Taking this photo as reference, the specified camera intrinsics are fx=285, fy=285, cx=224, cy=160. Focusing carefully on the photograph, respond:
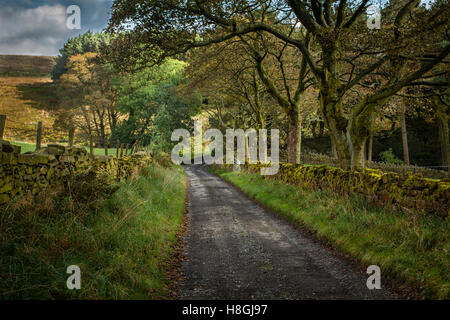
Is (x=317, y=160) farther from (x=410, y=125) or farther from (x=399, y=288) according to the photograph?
(x=399, y=288)

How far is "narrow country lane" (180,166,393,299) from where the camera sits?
469 centimetres

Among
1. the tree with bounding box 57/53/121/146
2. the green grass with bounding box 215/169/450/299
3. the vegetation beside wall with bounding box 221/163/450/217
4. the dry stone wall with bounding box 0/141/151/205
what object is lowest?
the green grass with bounding box 215/169/450/299

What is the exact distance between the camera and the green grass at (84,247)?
380cm

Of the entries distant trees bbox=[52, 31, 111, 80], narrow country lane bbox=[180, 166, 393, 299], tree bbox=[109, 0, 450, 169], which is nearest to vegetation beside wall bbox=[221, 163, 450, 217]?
tree bbox=[109, 0, 450, 169]

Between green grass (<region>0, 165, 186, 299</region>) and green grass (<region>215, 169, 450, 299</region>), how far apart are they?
397cm

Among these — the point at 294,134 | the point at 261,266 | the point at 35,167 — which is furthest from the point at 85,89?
the point at 261,266

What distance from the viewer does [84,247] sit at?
486 cm

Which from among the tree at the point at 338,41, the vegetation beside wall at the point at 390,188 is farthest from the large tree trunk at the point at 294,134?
the vegetation beside wall at the point at 390,188

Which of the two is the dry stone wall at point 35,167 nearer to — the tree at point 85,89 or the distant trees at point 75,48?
the tree at point 85,89

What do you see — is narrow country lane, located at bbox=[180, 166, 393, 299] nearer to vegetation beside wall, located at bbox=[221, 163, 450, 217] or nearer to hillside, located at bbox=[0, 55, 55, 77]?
vegetation beside wall, located at bbox=[221, 163, 450, 217]

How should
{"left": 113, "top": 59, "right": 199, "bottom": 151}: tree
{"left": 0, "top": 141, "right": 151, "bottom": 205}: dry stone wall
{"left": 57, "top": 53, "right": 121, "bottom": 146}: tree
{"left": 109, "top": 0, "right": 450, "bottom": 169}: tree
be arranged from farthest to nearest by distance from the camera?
{"left": 57, "top": 53, "right": 121, "bottom": 146}: tree < {"left": 113, "top": 59, "right": 199, "bottom": 151}: tree < {"left": 109, "top": 0, "right": 450, "bottom": 169}: tree < {"left": 0, "top": 141, "right": 151, "bottom": 205}: dry stone wall

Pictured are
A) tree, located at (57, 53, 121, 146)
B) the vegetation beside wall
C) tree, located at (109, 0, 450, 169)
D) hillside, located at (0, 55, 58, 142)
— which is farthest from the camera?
tree, located at (57, 53, 121, 146)

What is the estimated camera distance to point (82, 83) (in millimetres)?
38375
